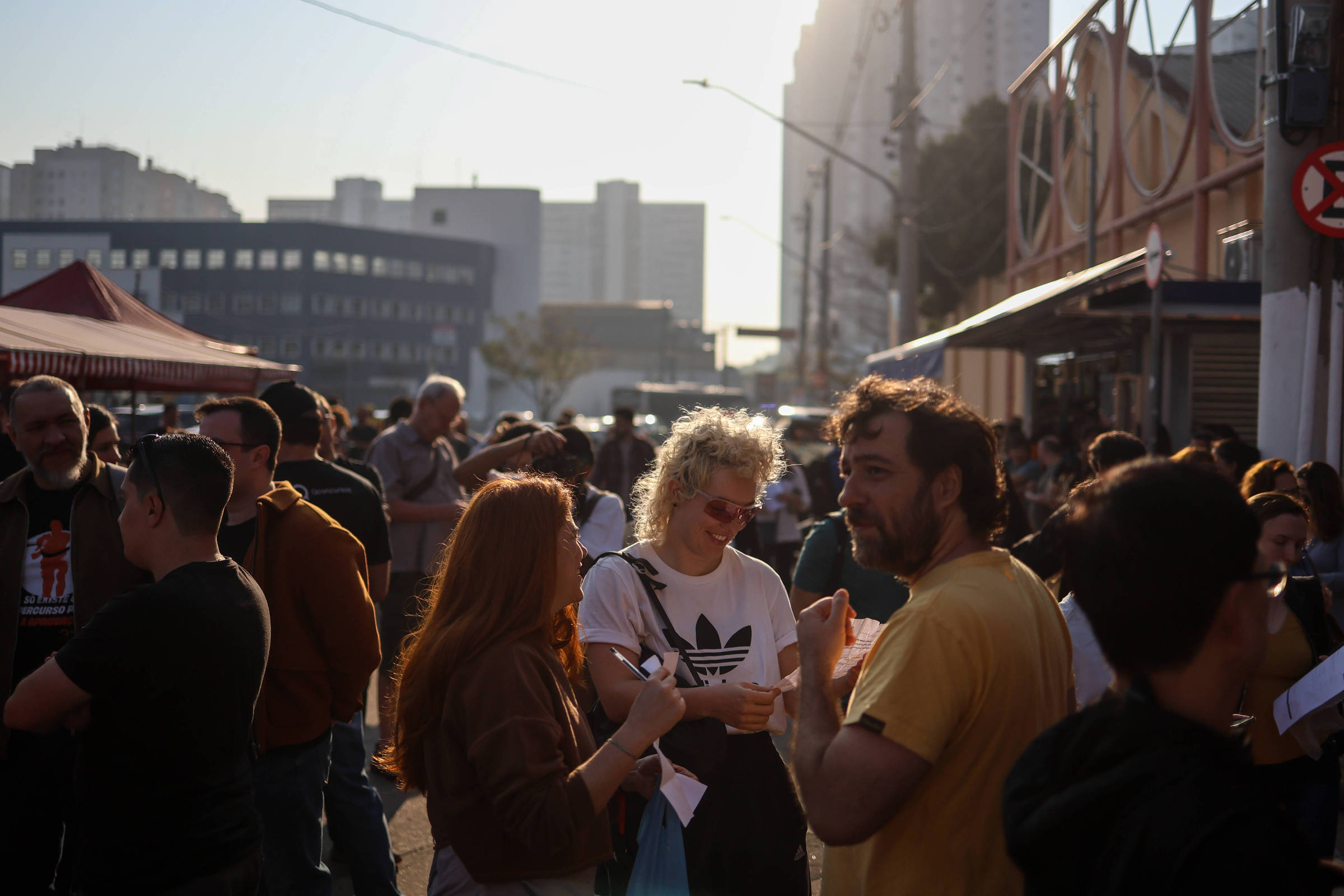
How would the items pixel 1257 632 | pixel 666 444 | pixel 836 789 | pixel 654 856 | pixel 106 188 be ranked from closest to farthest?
pixel 1257 632
pixel 836 789
pixel 654 856
pixel 666 444
pixel 106 188

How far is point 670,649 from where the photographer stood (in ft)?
10.5

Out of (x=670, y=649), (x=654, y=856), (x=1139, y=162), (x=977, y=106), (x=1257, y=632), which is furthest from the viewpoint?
(x=977, y=106)

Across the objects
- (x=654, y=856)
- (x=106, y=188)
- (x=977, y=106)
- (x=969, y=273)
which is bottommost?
(x=654, y=856)

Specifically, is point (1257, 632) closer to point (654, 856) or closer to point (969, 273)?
point (654, 856)

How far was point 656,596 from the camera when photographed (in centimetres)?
323

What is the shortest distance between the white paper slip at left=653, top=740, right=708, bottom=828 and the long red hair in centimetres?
46

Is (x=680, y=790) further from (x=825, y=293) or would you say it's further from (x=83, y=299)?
(x=825, y=293)

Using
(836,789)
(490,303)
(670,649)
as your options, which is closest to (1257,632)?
(836,789)

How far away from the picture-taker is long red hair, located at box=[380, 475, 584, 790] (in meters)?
2.49

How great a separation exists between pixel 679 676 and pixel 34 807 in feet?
7.37

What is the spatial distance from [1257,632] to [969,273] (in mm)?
32467

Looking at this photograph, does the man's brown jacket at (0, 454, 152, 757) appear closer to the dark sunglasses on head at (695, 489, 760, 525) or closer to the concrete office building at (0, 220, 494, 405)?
the dark sunglasses on head at (695, 489, 760, 525)

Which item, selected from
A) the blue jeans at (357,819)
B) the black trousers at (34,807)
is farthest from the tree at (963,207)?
the black trousers at (34,807)

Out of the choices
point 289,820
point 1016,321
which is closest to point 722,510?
point 289,820
